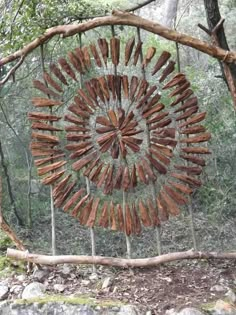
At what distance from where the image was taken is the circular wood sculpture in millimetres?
2254

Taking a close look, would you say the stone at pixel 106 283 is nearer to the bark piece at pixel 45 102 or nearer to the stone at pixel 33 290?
the stone at pixel 33 290

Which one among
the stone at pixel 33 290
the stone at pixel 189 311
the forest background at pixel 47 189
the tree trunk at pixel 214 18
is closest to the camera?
the stone at pixel 189 311

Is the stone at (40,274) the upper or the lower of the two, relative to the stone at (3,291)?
upper

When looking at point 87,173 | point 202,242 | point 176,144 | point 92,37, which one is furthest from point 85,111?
point 92,37

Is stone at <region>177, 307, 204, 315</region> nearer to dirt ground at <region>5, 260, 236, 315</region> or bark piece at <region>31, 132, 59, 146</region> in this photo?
dirt ground at <region>5, 260, 236, 315</region>

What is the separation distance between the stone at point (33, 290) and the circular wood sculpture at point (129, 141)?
376 mm

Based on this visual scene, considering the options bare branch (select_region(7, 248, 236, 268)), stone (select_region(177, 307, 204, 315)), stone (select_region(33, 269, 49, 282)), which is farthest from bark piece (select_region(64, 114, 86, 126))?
stone (select_region(177, 307, 204, 315))

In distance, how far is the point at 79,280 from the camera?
2.26 m

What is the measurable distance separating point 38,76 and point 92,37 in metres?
0.62

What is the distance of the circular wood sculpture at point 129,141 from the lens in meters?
2.25

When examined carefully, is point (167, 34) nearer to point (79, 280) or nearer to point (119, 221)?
point (119, 221)

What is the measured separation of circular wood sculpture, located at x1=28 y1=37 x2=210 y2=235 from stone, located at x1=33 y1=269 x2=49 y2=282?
0.33 metres

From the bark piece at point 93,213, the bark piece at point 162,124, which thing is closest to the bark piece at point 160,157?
the bark piece at point 162,124

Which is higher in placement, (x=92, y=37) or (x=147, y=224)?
(x=92, y=37)
